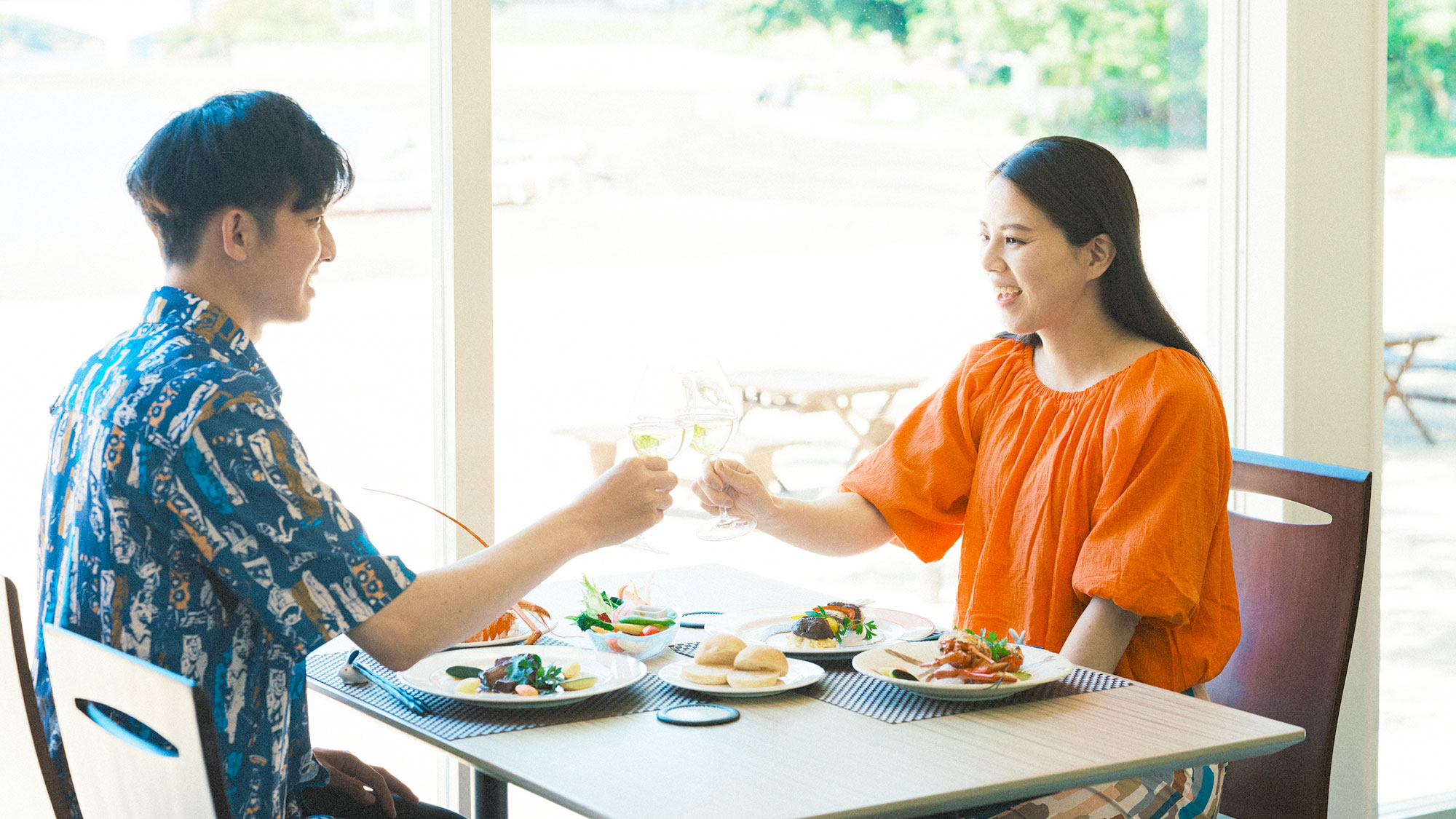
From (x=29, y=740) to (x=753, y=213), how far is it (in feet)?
5.12

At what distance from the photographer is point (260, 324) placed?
1497 millimetres

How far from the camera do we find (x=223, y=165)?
55.0 inches

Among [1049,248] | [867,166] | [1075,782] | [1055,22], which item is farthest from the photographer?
[1055,22]

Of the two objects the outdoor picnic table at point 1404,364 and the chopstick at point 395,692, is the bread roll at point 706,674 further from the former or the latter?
the outdoor picnic table at point 1404,364

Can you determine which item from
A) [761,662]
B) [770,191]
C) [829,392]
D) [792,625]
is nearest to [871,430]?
[829,392]

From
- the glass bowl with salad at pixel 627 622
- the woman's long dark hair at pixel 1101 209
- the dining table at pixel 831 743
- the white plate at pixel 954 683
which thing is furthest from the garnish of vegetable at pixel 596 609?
A: the woman's long dark hair at pixel 1101 209

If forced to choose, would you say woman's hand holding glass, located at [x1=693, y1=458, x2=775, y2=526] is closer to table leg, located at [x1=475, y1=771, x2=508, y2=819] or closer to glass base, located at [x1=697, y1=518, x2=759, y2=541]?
glass base, located at [x1=697, y1=518, x2=759, y2=541]

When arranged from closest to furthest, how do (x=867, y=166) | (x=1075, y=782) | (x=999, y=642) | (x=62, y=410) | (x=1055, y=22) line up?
(x=1075, y=782)
(x=62, y=410)
(x=999, y=642)
(x=867, y=166)
(x=1055, y=22)

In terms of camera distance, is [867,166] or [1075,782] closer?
[1075,782]

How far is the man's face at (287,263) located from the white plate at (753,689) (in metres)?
0.56

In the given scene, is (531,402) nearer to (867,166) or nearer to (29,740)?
(867,166)

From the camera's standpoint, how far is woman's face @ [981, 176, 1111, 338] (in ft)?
6.60

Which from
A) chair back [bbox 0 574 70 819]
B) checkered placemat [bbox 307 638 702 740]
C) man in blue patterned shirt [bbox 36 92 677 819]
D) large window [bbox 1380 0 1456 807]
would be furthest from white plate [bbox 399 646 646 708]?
large window [bbox 1380 0 1456 807]

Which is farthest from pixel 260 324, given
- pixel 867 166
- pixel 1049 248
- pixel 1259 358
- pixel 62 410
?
pixel 1259 358
